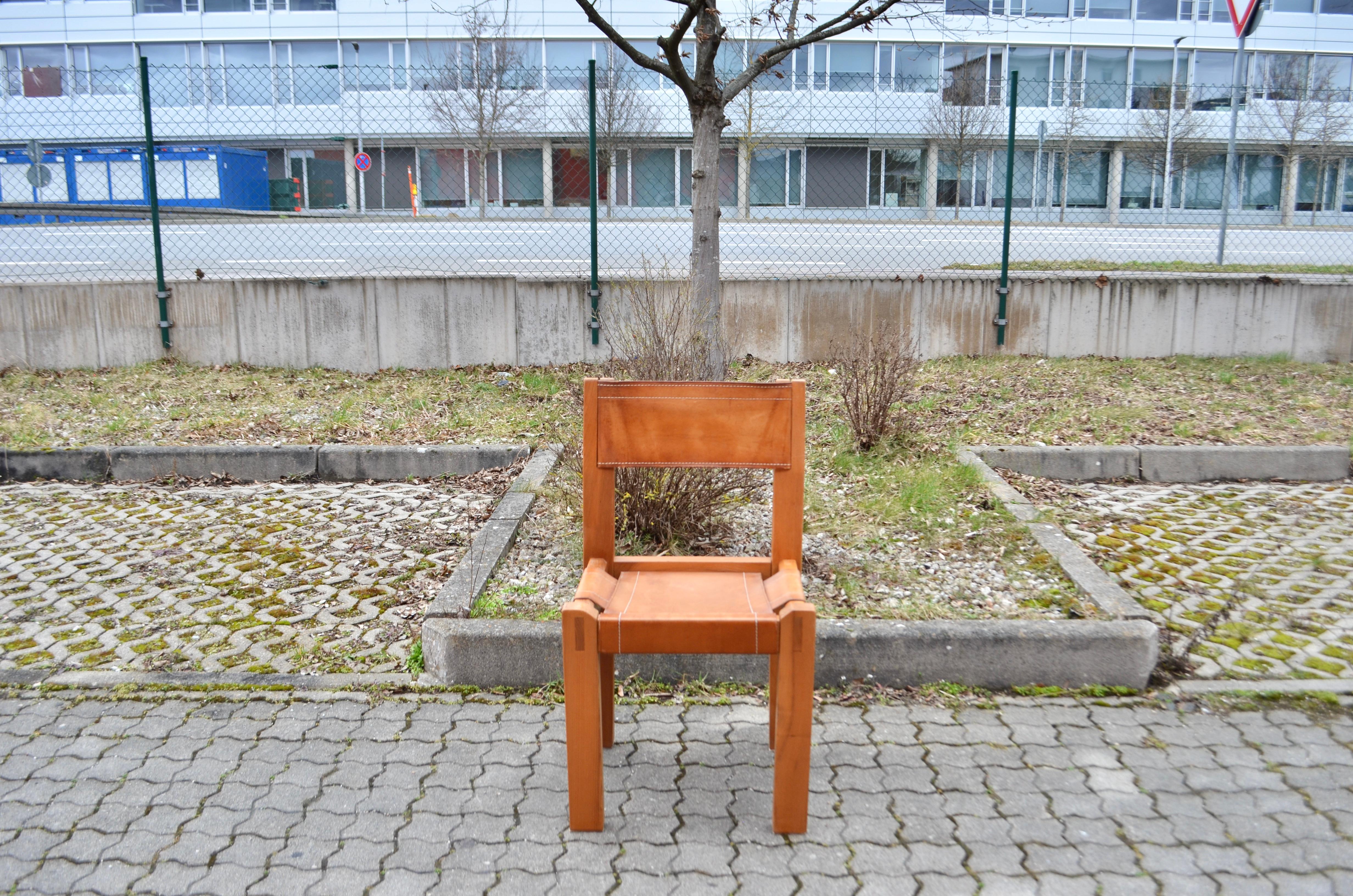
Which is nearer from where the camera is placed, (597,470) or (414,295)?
(597,470)

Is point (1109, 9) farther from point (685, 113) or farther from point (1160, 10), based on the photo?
point (685, 113)

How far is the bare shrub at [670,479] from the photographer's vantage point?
15.1ft

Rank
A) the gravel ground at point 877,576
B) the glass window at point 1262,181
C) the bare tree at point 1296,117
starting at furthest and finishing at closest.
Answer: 1. the bare tree at point 1296,117
2. the glass window at point 1262,181
3. the gravel ground at point 877,576

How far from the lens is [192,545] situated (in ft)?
16.9

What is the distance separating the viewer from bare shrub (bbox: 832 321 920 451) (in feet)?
20.0

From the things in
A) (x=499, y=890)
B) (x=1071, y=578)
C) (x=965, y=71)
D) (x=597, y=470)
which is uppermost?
(x=965, y=71)

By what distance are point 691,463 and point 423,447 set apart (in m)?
3.61

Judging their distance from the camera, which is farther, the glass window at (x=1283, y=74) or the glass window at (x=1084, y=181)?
the glass window at (x=1283, y=74)

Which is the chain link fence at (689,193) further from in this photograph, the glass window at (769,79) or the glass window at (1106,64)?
the glass window at (1106,64)

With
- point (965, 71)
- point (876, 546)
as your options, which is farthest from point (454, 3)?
point (876, 546)

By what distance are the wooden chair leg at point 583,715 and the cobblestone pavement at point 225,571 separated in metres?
1.33

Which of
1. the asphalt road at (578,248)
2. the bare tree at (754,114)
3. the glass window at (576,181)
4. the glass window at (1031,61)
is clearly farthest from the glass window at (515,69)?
the glass window at (1031,61)

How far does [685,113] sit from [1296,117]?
14196mm

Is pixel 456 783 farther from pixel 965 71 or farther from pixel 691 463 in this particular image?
pixel 965 71
